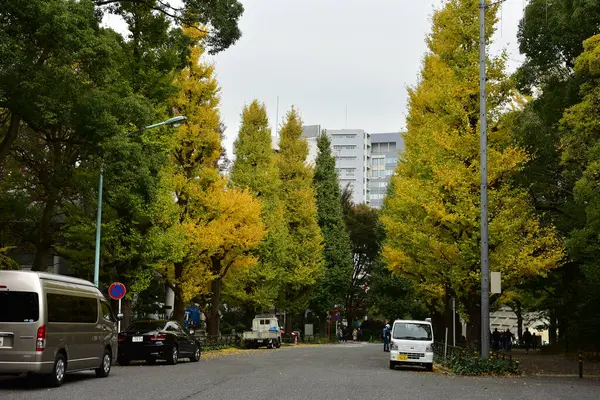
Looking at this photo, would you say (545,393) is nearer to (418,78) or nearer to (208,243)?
(208,243)

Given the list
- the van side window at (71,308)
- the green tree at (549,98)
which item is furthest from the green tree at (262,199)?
the van side window at (71,308)

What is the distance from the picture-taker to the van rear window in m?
14.2

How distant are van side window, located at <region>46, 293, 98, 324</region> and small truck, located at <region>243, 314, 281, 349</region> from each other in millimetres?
27631

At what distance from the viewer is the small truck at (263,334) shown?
4419cm

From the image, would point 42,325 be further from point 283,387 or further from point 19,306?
point 283,387

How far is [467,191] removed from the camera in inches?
968

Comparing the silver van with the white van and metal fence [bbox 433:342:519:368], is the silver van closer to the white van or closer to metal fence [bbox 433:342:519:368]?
the white van

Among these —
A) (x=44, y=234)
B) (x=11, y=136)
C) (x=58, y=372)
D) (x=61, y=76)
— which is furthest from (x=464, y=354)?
(x=44, y=234)

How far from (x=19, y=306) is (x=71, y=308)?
1604 mm

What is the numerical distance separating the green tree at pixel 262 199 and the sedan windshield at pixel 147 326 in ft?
67.3

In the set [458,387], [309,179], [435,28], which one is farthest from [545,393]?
[309,179]

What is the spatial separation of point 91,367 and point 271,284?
30437 millimetres

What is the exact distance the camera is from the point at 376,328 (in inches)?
3039

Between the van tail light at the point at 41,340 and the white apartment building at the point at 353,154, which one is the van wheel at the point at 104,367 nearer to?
the van tail light at the point at 41,340
